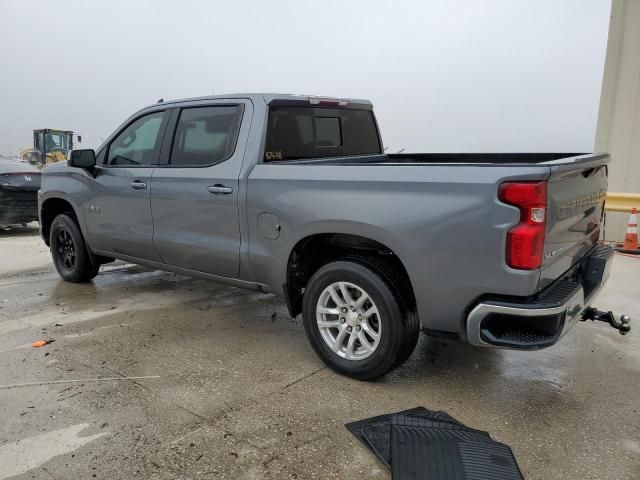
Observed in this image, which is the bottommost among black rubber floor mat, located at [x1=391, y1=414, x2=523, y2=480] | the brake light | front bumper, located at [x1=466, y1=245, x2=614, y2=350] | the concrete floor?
the concrete floor

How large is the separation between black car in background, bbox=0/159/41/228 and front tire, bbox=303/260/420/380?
24.7 ft

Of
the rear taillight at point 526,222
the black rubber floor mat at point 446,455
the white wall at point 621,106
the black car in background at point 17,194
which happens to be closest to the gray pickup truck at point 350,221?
the rear taillight at point 526,222

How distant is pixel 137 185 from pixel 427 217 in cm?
279

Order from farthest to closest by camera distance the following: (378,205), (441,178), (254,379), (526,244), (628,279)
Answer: (628,279) → (254,379) → (378,205) → (441,178) → (526,244)

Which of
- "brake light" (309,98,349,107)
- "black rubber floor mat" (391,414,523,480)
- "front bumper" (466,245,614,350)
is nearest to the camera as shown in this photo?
"black rubber floor mat" (391,414,523,480)

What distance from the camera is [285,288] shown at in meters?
3.67

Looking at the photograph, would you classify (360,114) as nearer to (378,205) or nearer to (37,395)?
(378,205)

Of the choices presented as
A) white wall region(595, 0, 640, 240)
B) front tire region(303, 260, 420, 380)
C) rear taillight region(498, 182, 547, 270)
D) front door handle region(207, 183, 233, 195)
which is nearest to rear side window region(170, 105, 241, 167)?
front door handle region(207, 183, 233, 195)

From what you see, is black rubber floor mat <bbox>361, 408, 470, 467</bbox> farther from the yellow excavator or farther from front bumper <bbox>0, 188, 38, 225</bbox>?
Result: the yellow excavator

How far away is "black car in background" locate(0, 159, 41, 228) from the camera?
8922mm

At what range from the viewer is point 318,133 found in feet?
14.1

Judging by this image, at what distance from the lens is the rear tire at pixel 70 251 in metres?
5.52

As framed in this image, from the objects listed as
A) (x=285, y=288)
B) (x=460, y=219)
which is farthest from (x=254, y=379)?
(x=460, y=219)

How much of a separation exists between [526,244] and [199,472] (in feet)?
6.24
